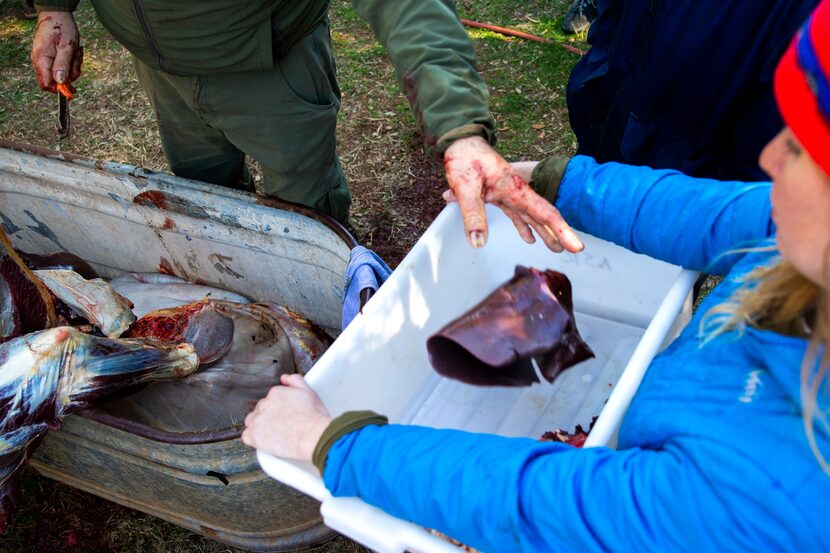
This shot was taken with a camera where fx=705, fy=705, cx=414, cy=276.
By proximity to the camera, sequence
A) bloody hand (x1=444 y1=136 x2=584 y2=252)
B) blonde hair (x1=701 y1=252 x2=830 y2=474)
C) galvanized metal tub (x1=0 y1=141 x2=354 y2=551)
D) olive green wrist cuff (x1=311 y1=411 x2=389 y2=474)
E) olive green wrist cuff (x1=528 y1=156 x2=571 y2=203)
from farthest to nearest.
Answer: galvanized metal tub (x1=0 y1=141 x2=354 y2=551) → olive green wrist cuff (x1=528 y1=156 x2=571 y2=203) → bloody hand (x1=444 y1=136 x2=584 y2=252) → olive green wrist cuff (x1=311 y1=411 x2=389 y2=474) → blonde hair (x1=701 y1=252 x2=830 y2=474)

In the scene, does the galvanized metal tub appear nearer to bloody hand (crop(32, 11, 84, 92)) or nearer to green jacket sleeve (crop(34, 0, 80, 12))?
bloody hand (crop(32, 11, 84, 92))

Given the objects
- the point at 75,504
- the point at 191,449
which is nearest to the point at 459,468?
the point at 191,449

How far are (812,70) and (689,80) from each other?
3.23 ft

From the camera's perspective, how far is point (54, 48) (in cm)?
219

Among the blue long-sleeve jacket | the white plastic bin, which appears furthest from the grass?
the blue long-sleeve jacket

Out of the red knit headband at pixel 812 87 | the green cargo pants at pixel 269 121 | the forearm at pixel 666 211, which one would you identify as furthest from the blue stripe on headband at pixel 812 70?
the green cargo pants at pixel 269 121

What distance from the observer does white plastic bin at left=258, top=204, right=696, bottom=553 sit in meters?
1.58

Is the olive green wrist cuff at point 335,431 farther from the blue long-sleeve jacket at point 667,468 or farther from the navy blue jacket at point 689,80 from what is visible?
the navy blue jacket at point 689,80

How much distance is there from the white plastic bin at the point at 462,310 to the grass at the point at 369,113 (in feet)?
3.80

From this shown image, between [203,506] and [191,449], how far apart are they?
0.36 m

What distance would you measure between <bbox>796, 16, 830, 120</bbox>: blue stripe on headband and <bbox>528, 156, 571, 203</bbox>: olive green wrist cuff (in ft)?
2.48

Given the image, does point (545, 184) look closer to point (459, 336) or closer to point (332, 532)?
point (459, 336)

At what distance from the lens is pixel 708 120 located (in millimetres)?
1773

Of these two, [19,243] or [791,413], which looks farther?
[19,243]
